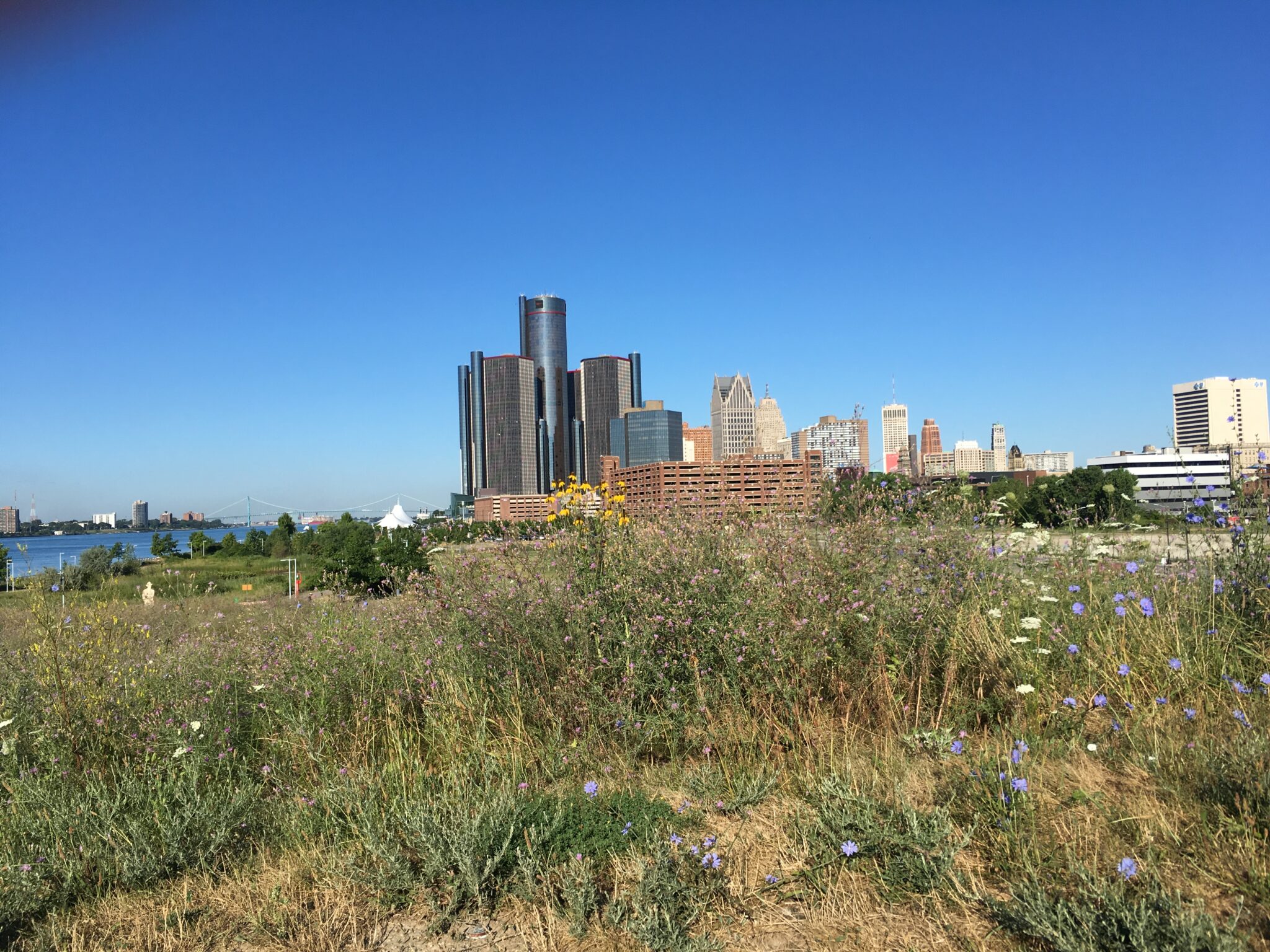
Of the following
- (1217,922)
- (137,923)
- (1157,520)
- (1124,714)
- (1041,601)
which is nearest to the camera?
(1217,922)

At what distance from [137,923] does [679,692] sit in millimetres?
2223

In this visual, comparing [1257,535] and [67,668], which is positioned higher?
[1257,535]

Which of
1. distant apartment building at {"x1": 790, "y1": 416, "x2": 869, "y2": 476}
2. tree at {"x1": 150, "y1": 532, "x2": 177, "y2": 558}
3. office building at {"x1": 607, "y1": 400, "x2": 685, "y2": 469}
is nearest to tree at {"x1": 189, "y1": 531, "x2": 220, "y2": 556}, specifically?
tree at {"x1": 150, "y1": 532, "x2": 177, "y2": 558}

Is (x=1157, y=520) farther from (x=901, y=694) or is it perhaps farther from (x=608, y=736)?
(x=608, y=736)

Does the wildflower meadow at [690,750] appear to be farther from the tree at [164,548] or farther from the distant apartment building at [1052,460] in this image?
the distant apartment building at [1052,460]

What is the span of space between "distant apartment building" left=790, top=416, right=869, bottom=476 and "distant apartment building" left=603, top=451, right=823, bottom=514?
283 millimetres

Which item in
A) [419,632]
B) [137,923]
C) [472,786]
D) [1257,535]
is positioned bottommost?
[137,923]

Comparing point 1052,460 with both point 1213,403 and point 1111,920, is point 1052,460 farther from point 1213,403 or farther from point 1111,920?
point 1111,920

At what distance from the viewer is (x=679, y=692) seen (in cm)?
360

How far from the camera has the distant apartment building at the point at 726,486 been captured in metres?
4.93

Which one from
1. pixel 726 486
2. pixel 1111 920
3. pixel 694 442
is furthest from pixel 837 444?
pixel 694 442

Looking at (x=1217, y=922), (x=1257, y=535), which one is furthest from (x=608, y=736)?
(x=1257, y=535)

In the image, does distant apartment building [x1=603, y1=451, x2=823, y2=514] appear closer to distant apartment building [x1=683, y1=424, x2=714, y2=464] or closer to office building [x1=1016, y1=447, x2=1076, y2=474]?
distant apartment building [x1=683, y1=424, x2=714, y2=464]

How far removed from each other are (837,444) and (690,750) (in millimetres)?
76354
